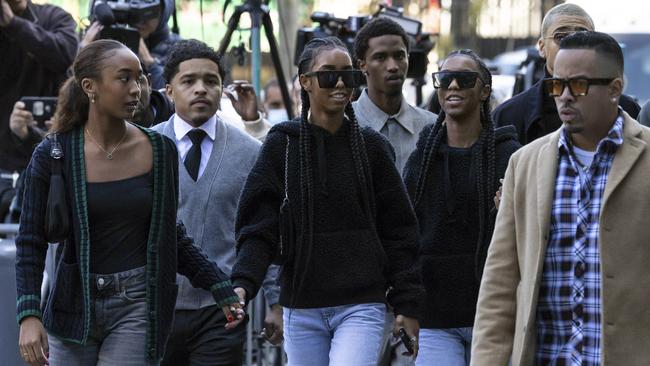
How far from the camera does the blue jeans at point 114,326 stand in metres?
5.93

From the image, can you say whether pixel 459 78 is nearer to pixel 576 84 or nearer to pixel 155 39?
pixel 576 84

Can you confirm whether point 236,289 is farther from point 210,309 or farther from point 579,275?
point 579,275

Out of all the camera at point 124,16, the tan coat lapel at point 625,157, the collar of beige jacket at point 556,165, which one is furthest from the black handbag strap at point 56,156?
the camera at point 124,16

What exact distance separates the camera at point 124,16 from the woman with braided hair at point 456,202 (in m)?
2.71

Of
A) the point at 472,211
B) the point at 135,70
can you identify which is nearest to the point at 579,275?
the point at 472,211

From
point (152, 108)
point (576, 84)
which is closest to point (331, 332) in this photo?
point (576, 84)

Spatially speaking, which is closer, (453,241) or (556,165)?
(556,165)

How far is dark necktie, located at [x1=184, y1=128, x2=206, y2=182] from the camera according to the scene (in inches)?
282

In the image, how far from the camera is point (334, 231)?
20.9 feet

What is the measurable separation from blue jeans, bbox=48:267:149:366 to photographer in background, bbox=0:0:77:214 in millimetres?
3678

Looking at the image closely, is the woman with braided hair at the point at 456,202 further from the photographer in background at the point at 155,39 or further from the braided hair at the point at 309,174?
the photographer in background at the point at 155,39

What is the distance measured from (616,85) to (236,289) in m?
1.96

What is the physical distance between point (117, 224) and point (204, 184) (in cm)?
112

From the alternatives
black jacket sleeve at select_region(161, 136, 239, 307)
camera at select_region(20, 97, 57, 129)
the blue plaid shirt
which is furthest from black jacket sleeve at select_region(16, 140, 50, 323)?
camera at select_region(20, 97, 57, 129)
